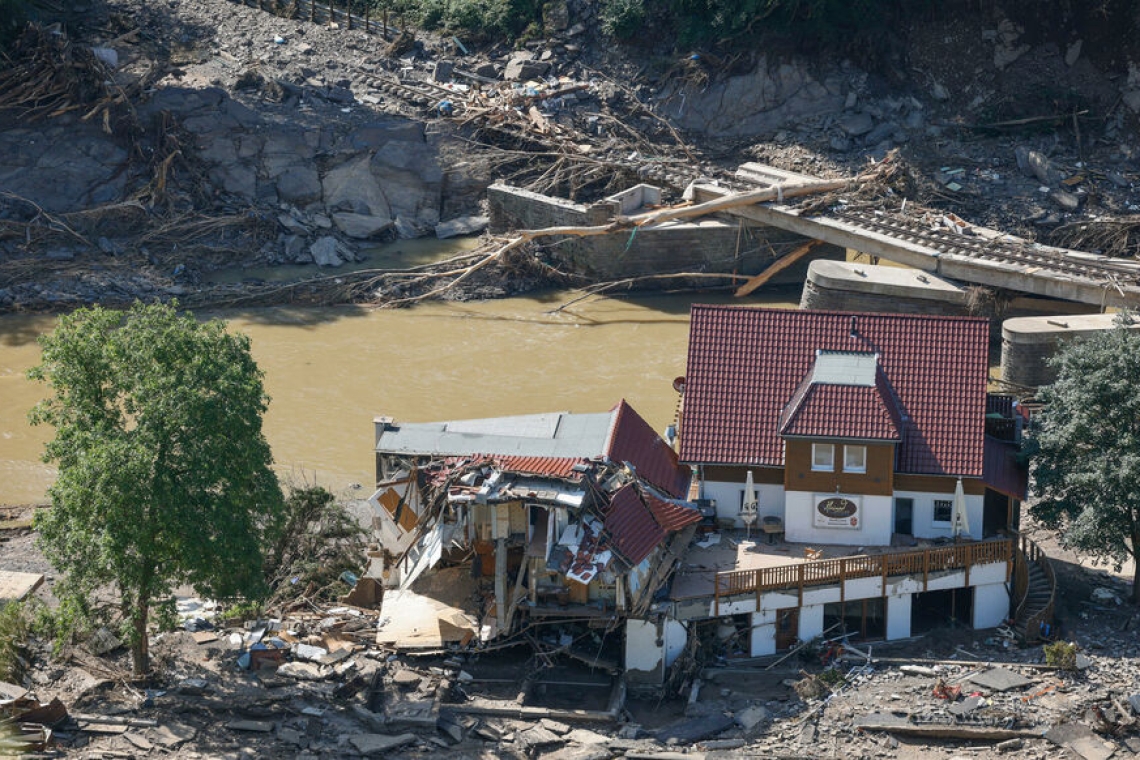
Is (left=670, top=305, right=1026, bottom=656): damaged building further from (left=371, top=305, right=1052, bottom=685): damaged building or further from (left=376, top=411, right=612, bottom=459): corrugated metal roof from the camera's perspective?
(left=376, top=411, right=612, bottom=459): corrugated metal roof

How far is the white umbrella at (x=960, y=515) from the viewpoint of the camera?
99.9 feet

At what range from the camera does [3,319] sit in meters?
47.4

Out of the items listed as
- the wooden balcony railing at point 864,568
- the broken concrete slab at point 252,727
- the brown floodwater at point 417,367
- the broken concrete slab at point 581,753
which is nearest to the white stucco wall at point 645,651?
the wooden balcony railing at point 864,568

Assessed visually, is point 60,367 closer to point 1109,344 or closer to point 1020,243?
point 1109,344

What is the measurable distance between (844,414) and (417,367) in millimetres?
17432

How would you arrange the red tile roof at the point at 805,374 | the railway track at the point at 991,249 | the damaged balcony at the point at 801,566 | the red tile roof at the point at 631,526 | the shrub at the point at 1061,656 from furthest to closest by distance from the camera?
the railway track at the point at 991,249, the red tile roof at the point at 805,374, the damaged balcony at the point at 801,566, the red tile roof at the point at 631,526, the shrub at the point at 1061,656

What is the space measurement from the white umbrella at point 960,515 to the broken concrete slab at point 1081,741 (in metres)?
5.27

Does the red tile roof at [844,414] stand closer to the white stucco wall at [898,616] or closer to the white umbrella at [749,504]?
the white umbrella at [749,504]

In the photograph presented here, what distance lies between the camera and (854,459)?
3034 cm

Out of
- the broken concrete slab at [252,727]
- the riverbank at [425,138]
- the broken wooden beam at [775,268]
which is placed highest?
the riverbank at [425,138]

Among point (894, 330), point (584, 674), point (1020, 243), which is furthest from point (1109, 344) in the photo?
point (1020, 243)

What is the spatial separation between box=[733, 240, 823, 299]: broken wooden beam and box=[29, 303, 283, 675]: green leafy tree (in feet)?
86.5

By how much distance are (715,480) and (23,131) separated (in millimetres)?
31618

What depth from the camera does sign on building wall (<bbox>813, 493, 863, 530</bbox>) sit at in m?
30.4
